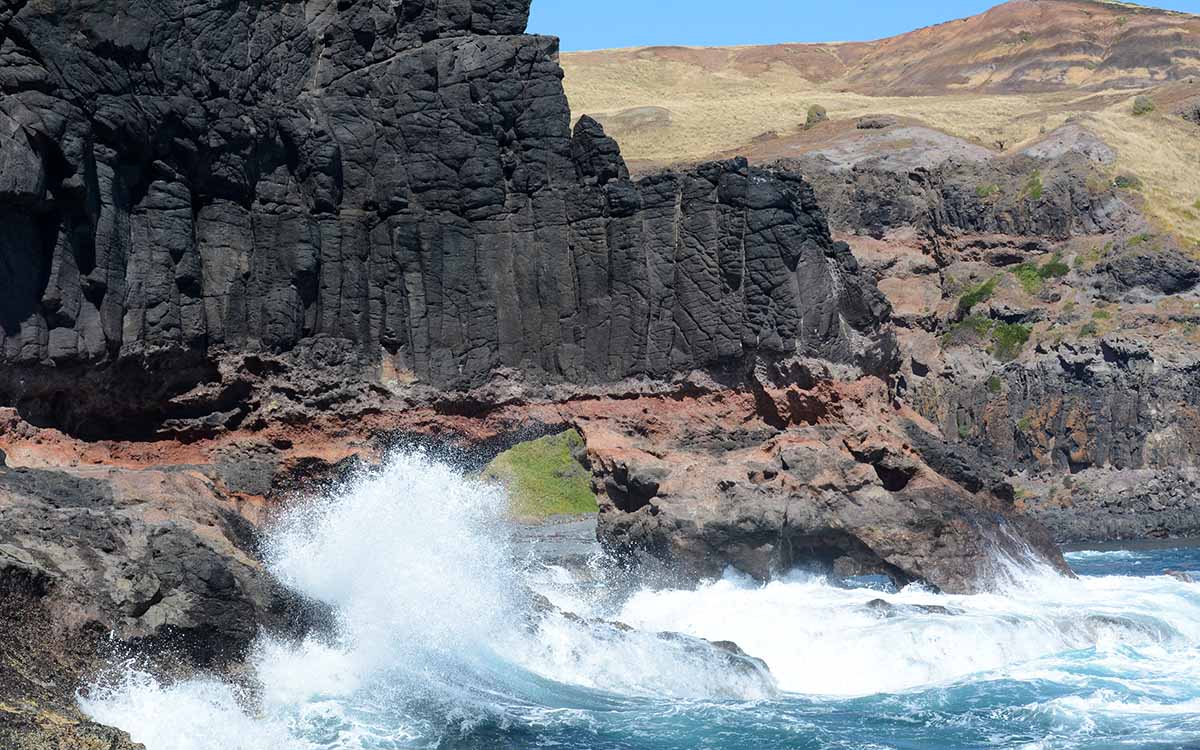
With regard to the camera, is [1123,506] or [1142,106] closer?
[1123,506]

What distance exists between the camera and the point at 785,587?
26812mm

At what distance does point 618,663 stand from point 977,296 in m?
52.2

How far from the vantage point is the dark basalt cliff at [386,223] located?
2288 centimetres

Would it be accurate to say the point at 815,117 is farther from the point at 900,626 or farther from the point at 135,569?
the point at 135,569

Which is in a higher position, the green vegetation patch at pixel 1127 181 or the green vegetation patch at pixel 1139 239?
the green vegetation patch at pixel 1127 181

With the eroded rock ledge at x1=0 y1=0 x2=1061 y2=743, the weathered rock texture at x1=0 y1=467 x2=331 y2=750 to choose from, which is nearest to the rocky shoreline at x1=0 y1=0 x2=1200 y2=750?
the eroded rock ledge at x1=0 y1=0 x2=1061 y2=743

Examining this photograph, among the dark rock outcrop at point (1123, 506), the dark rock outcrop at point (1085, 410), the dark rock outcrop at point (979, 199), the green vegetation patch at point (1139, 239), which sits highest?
the dark rock outcrop at point (979, 199)

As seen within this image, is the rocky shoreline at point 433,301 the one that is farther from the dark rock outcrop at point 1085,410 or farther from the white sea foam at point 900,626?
the dark rock outcrop at point 1085,410

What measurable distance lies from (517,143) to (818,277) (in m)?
6.17

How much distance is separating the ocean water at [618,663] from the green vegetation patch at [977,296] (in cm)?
4312

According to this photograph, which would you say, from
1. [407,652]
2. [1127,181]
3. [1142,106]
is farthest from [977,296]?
[407,652]

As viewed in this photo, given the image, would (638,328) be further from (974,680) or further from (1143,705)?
(1143,705)

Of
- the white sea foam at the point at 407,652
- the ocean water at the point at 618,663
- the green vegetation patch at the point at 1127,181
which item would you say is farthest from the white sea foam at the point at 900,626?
the green vegetation patch at the point at 1127,181

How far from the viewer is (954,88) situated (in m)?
129
